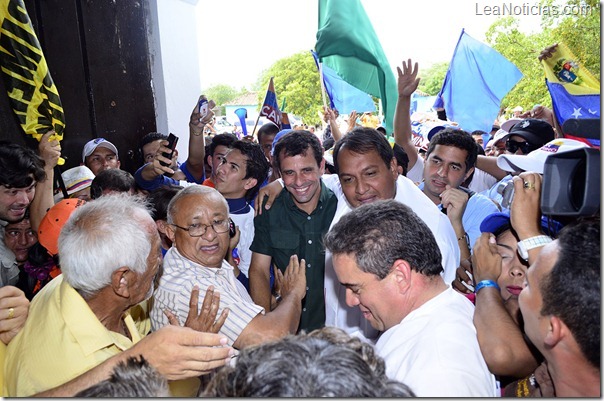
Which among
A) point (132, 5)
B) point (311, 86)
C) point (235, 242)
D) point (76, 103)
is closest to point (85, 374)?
point (235, 242)

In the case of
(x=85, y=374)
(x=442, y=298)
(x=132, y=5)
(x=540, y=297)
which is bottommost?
(x=85, y=374)

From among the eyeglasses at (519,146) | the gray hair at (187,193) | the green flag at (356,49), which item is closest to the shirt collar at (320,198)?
the gray hair at (187,193)

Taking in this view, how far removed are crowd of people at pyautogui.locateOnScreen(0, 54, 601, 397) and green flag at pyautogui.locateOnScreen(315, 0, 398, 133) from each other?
2.17 metres

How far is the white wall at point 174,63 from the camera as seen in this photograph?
6883mm

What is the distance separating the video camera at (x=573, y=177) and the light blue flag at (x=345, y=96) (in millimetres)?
6304

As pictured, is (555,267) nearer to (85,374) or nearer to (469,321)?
(469,321)

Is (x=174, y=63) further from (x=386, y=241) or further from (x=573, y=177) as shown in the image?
(x=573, y=177)

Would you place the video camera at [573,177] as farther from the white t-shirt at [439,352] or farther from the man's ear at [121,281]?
the man's ear at [121,281]

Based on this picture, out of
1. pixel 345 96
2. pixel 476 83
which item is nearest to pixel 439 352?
pixel 476 83

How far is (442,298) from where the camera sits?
1732mm

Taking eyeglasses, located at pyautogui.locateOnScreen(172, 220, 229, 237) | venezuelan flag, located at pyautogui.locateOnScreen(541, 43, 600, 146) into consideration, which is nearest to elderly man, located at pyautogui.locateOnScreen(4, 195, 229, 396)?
eyeglasses, located at pyautogui.locateOnScreen(172, 220, 229, 237)

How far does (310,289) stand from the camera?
3273 mm

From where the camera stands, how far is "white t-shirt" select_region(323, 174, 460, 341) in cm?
277

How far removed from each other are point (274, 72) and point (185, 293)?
34.8 m
